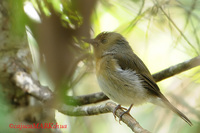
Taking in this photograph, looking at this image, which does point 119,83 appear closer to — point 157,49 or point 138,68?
point 138,68

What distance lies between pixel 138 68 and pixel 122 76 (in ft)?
1.35

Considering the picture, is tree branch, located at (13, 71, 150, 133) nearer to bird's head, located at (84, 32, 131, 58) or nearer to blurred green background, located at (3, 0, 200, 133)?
blurred green background, located at (3, 0, 200, 133)

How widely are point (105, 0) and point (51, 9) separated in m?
2.61

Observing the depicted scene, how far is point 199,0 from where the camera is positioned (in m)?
3.91

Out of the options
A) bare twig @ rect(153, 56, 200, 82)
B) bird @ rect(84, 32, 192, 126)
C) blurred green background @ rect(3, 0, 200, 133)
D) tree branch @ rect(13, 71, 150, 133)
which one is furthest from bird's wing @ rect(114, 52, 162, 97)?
tree branch @ rect(13, 71, 150, 133)

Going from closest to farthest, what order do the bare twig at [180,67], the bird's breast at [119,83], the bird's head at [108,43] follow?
the bare twig at [180,67] < the bird's breast at [119,83] < the bird's head at [108,43]

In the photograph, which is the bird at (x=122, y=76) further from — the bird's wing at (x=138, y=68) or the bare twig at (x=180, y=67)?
the bare twig at (x=180, y=67)

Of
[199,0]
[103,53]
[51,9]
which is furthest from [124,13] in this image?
[51,9]

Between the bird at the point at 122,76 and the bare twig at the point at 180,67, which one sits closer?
the bare twig at the point at 180,67

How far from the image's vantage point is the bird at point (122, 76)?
3840 mm

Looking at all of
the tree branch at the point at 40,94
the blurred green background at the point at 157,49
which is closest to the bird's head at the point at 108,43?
the blurred green background at the point at 157,49

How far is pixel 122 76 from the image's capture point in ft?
13.0

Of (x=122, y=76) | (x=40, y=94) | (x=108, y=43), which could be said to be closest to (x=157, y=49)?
(x=108, y=43)

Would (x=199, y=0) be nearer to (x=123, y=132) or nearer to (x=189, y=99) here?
(x=189, y=99)
